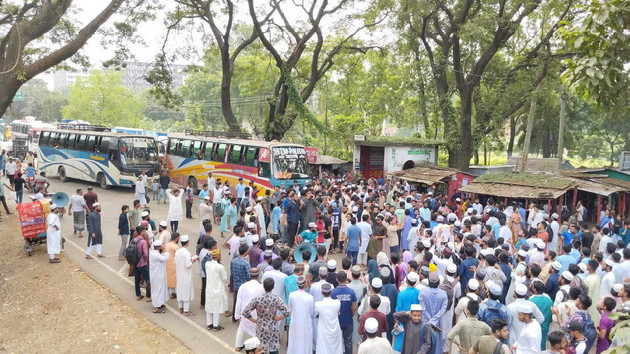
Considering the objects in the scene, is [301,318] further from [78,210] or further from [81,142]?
[81,142]

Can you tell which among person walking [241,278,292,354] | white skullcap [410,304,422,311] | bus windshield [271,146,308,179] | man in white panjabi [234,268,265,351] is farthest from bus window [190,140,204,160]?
white skullcap [410,304,422,311]

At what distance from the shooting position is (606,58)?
5.95 m

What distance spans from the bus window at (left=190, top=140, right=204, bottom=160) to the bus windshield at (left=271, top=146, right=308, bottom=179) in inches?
192

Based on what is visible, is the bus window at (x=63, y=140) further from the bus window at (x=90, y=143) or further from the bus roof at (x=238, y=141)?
the bus roof at (x=238, y=141)

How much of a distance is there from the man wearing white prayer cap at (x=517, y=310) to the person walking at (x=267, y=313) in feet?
9.54

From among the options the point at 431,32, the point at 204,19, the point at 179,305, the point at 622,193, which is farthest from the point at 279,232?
the point at 431,32

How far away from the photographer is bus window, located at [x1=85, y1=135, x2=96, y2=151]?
2061 cm

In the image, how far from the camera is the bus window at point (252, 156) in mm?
17719

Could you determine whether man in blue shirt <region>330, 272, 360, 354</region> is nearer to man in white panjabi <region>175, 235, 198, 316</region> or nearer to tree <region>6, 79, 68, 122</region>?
man in white panjabi <region>175, 235, 198, 316</region>

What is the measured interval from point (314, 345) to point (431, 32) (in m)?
22.5

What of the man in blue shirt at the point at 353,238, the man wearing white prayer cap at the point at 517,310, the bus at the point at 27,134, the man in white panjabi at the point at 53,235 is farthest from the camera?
the bus at the point at 27,134

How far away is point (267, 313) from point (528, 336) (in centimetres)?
318

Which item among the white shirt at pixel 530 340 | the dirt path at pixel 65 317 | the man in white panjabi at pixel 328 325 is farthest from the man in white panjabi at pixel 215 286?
the white shirt at pixel 530 340

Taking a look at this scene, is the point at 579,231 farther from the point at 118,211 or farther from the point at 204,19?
the point at 204,19
